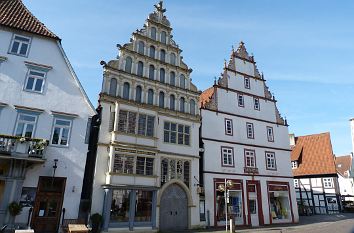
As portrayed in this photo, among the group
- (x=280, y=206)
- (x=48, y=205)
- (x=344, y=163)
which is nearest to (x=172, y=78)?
(x=48, y=205)

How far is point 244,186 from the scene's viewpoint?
84.7 ft

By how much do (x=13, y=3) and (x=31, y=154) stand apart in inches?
479

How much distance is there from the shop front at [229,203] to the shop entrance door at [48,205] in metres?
12.5

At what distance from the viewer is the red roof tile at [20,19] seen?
18531mm

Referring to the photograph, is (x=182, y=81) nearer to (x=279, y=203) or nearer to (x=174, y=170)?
(x=174, y=170)

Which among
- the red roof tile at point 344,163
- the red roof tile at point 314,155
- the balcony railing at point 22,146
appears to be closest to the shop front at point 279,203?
the red roof tile at point 314,155

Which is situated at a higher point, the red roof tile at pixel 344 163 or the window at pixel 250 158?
the red roof tile at pixel 344 163

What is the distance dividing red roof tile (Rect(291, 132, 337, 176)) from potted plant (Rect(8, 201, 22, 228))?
36920 mm

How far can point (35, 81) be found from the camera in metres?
18.3

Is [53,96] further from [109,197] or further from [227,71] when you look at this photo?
[227,71]

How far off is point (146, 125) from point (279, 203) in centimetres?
1783

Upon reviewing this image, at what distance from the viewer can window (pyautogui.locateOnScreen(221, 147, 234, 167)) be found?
2555cm

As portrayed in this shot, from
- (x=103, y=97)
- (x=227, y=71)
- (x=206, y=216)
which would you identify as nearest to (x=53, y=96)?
(x=103, y=97)

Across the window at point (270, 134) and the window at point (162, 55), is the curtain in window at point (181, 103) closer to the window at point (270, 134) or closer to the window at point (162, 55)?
the window at point (162, 55)
